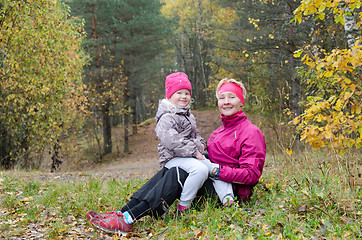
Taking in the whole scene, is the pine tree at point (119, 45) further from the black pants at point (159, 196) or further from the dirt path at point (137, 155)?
the black pants at point (159, 196)

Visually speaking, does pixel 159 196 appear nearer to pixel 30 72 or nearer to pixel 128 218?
pixel 128 218

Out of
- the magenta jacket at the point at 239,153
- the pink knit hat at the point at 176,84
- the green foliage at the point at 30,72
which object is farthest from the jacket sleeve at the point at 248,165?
the green foliage at the point at 30,72

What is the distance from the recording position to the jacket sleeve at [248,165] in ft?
10.9

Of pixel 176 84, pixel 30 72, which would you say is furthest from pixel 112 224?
pixel 30 72

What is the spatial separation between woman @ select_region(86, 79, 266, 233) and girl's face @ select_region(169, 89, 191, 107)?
1.43 feet

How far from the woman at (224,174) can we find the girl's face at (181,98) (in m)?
0.44

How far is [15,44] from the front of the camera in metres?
9.50

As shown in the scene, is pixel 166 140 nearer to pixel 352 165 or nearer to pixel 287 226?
pixel 287 226

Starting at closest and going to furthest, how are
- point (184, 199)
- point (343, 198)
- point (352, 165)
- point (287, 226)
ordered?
point (287, 226) → point (343, 198) → point (184, 199) → point (352, 165)

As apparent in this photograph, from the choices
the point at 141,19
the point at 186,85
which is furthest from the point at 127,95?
the point at 186,85

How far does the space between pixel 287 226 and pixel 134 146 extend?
60.6 feet

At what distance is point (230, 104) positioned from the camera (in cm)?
365

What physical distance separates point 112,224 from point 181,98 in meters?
1.57

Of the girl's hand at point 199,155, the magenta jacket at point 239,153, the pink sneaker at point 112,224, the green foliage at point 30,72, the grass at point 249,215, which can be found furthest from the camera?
the green foliage at point 30,72
